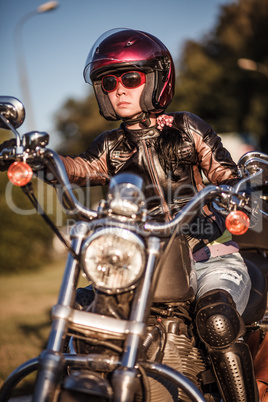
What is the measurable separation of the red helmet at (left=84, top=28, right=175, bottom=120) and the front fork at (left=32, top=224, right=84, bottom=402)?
1177 mm

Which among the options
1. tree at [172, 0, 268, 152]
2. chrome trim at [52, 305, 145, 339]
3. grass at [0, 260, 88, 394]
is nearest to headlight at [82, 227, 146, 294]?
chrome trim at [52, 305, 145, 339]

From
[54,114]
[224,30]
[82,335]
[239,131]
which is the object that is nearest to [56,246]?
[82,335]

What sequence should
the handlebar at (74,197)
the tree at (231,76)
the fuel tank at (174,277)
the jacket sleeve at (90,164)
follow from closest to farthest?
1. the handlebar at (74,197)
2. the fuel tank at (174,277)
3. the jacket sleeve at (90,164)
4. the tree at (231,76)

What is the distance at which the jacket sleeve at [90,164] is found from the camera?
3086 millimetres

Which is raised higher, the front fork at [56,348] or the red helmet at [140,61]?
the red helmet at [140,61]

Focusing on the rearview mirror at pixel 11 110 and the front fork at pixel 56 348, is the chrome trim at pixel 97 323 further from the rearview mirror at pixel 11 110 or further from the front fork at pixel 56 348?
the rearview mirror at pixel 11 110

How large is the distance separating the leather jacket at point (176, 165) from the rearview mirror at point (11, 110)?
2.13 ft

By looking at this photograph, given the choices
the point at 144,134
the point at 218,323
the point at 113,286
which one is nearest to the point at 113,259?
the point at 113,286

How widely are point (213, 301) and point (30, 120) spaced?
17818 mm

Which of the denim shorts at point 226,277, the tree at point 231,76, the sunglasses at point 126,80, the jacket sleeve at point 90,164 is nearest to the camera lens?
the denim shorts at point 226,277

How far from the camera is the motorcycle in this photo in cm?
189

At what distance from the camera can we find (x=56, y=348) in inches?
75.6

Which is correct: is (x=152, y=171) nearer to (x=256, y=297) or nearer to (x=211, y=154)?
(x=211, y=154)

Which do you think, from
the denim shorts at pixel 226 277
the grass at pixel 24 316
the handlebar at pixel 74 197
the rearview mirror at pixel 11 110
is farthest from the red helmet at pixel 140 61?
the grass at pixel 24 316
